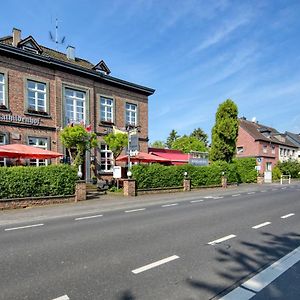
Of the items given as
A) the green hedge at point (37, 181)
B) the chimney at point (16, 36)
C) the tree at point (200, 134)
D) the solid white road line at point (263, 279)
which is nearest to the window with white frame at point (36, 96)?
the chimney at point (16, 36)

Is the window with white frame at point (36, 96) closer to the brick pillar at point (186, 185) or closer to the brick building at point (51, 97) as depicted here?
the brick building at point (51, 97)

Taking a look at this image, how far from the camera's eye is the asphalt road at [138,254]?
4.14m

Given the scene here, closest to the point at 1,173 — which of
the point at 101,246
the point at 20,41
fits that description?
the point at 101,246

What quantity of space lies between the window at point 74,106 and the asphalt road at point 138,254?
13549 mm

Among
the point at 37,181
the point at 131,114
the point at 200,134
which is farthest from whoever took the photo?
the point at 200,134

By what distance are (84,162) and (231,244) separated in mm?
17706

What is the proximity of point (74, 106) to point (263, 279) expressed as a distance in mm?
20442

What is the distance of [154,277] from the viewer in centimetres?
455

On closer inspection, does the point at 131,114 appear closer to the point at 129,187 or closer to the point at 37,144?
the point at 37,144

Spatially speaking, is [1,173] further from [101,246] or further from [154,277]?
[154,277]

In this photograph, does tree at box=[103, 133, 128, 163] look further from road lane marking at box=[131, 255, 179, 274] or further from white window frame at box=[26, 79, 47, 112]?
road lane marking at box=[131, 255, 179, 274]

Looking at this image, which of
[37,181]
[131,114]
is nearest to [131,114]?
[131,114]

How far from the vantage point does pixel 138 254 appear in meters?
5.72

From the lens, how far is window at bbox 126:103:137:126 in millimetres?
26916
